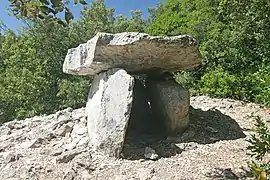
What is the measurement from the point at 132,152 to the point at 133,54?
5.13ft

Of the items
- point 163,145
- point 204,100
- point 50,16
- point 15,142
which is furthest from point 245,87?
point 50,16

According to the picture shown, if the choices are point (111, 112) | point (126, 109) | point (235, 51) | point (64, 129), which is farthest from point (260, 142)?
point (235, 51)

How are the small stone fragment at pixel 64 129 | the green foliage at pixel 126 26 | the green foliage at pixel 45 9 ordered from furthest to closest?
1. the green foliage at pixel 126 26
2. the small stone fragment at pixel 64 129
3. the green foliage at pixel 45 9

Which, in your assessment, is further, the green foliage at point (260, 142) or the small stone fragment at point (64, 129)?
the small stone fragment at point (64, 129)

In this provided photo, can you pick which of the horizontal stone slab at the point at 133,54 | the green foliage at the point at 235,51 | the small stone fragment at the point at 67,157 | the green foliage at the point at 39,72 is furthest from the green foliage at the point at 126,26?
the small stone fragment at the point at 67,157

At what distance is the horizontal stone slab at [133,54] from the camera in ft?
18.9

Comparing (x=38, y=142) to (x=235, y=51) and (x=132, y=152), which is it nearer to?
(x=132, y=152)

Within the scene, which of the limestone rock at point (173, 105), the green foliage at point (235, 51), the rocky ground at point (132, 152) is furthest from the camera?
the green foliage at point (235, 51)

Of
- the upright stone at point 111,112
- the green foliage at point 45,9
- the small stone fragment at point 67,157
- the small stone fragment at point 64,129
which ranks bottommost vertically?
the small stone fragment at point 67,157

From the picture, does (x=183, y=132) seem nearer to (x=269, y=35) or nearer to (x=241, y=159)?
(x=241, y=159)

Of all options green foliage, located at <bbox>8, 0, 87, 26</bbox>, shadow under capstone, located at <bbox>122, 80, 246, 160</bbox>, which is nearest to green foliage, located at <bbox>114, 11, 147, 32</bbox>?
shadow under capstone, located at <bbox>122, 80, 246, 160</bbox>

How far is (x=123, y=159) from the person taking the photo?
18.5 feet

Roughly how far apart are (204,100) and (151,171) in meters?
3.66

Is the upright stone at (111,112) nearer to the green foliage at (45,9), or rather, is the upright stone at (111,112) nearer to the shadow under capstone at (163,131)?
the shadow under capstone at (163,131)
